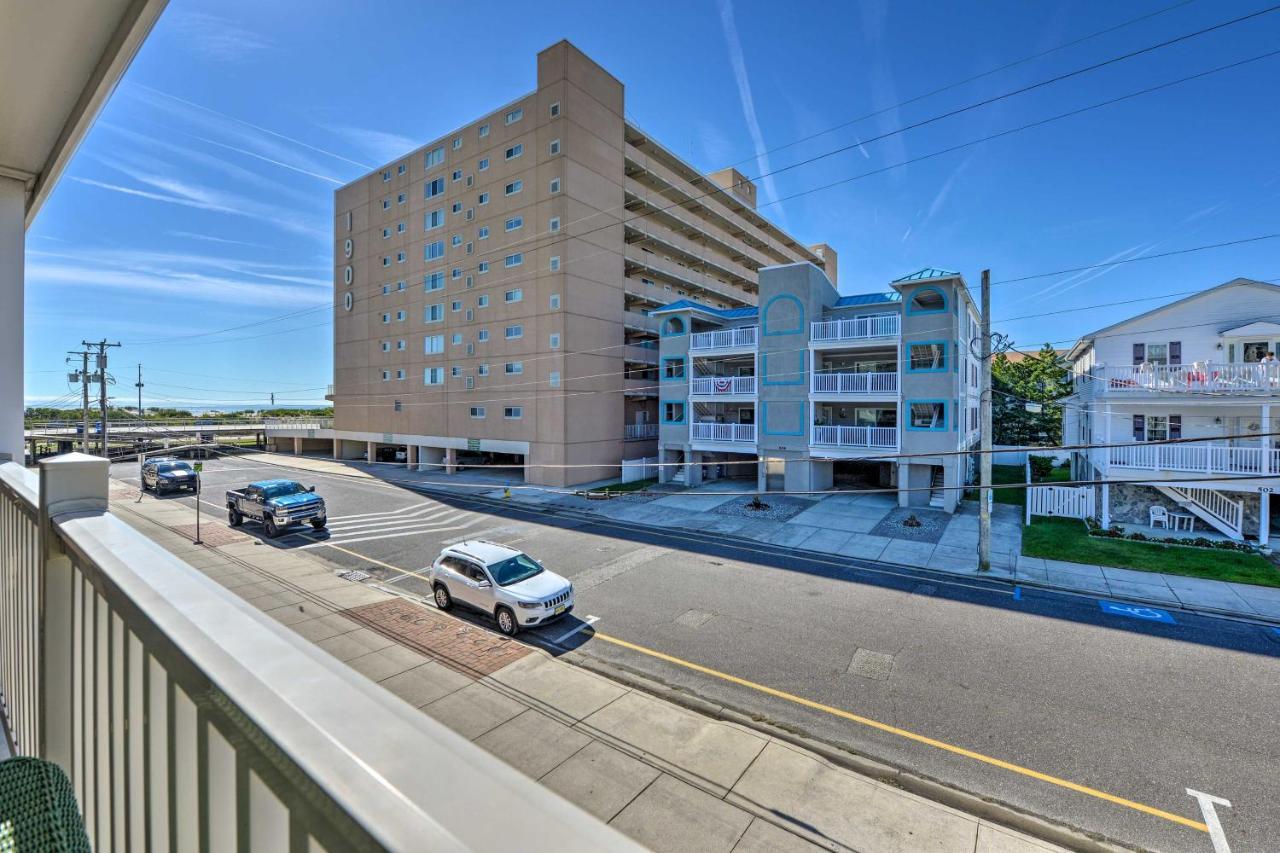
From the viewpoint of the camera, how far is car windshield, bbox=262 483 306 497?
19375 millimetres

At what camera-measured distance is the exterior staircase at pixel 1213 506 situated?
17.3 meters

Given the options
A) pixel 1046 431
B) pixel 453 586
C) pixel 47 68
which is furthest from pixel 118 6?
pixel 1046 431

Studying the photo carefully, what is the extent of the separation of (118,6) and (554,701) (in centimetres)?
876

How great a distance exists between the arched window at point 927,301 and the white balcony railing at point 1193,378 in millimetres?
5919

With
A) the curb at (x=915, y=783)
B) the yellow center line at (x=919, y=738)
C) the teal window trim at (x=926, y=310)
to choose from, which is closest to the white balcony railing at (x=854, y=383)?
the teal window trim at (x=926, y=310)

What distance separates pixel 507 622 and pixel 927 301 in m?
20.5

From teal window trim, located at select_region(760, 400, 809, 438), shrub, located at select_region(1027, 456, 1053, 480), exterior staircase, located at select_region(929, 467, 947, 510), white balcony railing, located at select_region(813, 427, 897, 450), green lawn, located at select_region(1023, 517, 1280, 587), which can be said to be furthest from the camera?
shrub, located at select_region(1027, 456, 1053, 480)

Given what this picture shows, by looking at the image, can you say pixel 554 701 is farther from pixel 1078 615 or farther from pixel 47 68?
pixel 1078 615

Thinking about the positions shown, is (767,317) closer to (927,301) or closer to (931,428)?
(927,301)

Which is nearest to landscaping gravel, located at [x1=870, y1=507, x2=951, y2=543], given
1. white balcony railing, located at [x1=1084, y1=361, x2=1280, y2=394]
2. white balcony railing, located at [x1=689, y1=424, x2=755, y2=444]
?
white balcony railing, located at [x1=689, y1=424, x2=755, y2=444]

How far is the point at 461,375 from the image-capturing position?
110 feet

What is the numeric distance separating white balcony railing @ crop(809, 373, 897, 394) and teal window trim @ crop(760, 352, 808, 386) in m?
0.49

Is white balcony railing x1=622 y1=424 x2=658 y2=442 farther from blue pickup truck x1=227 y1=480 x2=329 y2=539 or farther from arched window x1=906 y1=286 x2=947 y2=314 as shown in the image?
blue pickup truck x1=227 y1=480 x2=329 y2=539

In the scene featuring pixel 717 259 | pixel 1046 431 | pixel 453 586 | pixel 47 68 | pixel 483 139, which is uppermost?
pixel 483 139
